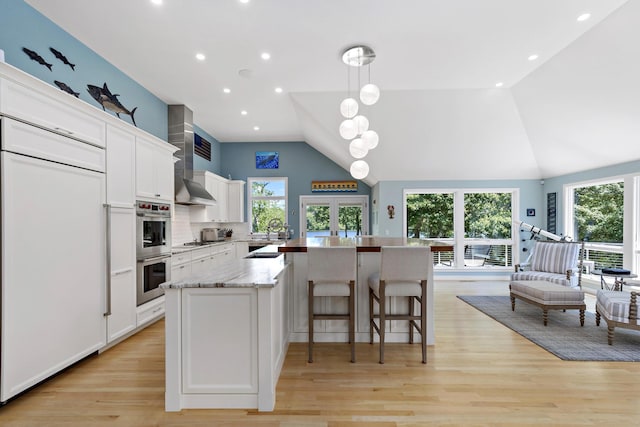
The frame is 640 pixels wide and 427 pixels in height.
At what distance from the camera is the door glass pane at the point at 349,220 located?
24.4 ft

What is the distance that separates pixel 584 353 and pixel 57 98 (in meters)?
5.14

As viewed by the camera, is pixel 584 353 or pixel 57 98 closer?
pixel 57 98

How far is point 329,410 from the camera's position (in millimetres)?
1975

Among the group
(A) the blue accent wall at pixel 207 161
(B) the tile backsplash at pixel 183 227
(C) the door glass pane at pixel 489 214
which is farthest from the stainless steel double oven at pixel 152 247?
(C) the door glass pane at pixel 489 214

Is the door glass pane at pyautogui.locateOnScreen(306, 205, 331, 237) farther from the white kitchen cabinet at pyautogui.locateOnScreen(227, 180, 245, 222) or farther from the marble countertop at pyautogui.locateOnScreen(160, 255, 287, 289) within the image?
the marble countertop at pyautogui.locateOnScreen(160, 255, 287, 289)

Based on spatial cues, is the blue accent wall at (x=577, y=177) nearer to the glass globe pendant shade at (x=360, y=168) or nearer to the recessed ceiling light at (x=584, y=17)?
the recessed ceiling light at (x=584, y=17)

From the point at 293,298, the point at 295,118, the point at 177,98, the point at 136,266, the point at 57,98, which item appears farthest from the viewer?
the point at 295,118

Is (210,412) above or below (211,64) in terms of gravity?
below

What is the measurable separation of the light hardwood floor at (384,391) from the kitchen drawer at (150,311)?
0.37 m

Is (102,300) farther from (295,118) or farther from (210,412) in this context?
(295,118)

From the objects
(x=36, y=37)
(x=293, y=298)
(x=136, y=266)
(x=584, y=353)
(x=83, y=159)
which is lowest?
(x=584, y=353)

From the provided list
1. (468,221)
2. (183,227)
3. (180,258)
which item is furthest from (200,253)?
(468,221)

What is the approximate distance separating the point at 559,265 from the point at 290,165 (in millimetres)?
5669

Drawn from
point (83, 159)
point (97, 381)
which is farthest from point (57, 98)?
point (97, 381)
